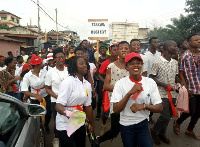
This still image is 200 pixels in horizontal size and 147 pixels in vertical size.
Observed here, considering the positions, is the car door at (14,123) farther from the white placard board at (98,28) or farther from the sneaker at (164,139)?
the white placard board at (98,28)

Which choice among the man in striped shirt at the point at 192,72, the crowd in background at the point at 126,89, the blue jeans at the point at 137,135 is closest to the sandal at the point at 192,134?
the crowd in background at the point at 126,89

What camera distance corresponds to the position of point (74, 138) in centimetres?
301

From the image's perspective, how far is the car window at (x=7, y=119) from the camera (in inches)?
92.3

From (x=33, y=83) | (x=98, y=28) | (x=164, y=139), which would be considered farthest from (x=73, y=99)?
(x=98, y=28)

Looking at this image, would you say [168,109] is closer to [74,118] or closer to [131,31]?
[74,118]

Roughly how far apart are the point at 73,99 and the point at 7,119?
0.82 m

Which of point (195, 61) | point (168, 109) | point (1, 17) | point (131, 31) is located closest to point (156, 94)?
point (168, 109)

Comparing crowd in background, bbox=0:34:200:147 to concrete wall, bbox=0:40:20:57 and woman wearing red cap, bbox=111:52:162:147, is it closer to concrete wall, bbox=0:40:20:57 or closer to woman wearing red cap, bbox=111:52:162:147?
woman wearing red cap, bbox=111:52:162:147

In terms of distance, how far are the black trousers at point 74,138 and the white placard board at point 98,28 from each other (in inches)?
198

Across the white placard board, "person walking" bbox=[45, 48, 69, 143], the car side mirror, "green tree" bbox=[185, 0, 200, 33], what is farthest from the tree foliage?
the car side mirror

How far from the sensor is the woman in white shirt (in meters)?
2.78

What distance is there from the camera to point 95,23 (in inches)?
299

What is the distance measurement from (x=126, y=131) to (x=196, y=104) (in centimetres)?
230

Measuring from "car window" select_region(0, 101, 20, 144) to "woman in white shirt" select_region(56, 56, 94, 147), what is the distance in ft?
1.68
